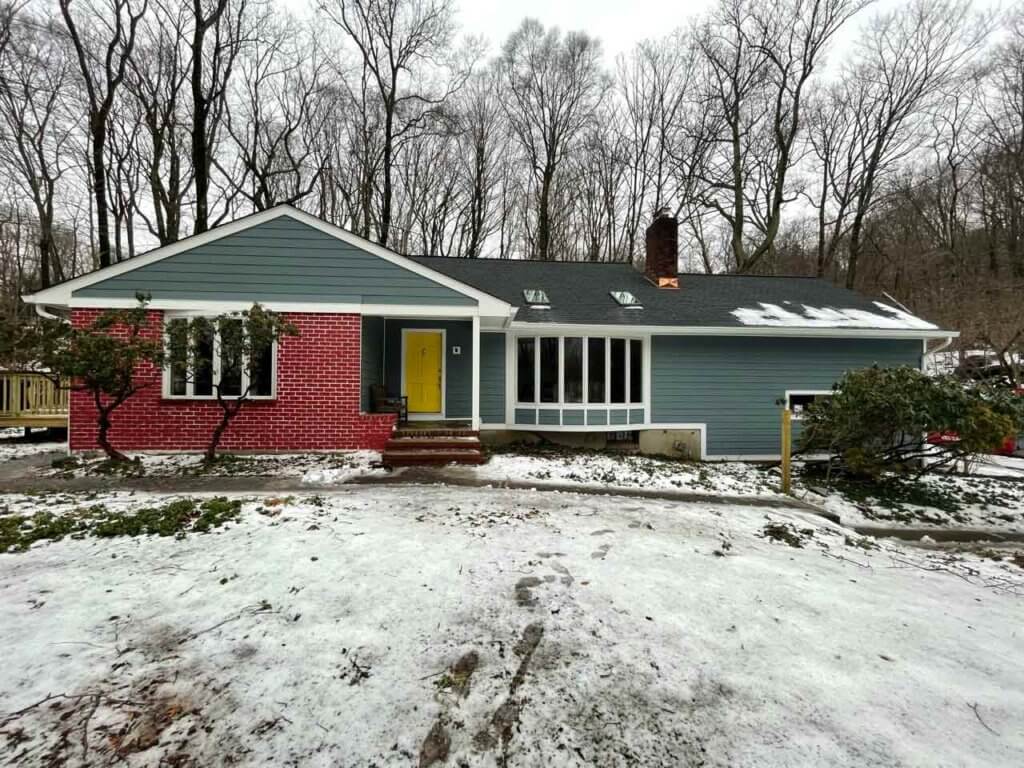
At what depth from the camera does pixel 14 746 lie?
1.74 metres

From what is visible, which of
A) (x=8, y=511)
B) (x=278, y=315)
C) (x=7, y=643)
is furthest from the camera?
(x=278, y=315)

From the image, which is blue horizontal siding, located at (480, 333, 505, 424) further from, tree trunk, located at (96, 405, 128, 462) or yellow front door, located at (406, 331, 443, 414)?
tree trunk, located at (96, 405, 128, 462)

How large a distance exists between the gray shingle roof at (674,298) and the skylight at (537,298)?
157mm

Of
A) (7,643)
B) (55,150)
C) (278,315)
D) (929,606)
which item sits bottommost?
(929,606)

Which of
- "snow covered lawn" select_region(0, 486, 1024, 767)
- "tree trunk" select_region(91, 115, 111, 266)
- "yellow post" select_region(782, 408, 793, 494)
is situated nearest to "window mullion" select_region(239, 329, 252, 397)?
"snow covered lawn" select_region(0, 486, 1024, 767)

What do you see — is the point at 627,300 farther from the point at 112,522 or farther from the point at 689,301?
the point at 112,522

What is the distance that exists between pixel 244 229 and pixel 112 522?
543 centimetres

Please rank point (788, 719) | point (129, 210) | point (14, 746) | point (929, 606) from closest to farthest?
1. point (14, 746)
2. point (788, 719)
3. point (929, 606)
4. point (129, 210)

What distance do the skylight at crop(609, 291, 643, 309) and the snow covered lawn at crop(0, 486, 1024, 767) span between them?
23.5 ft

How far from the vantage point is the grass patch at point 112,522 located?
3.80m

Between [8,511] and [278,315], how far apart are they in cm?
386

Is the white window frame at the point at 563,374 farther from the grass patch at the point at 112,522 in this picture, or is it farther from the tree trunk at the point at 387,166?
the tree trunk at the point at 387,166

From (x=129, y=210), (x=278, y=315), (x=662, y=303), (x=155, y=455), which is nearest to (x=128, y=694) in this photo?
(x=278, y=315)

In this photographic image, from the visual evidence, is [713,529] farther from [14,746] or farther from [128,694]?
[14,746]
